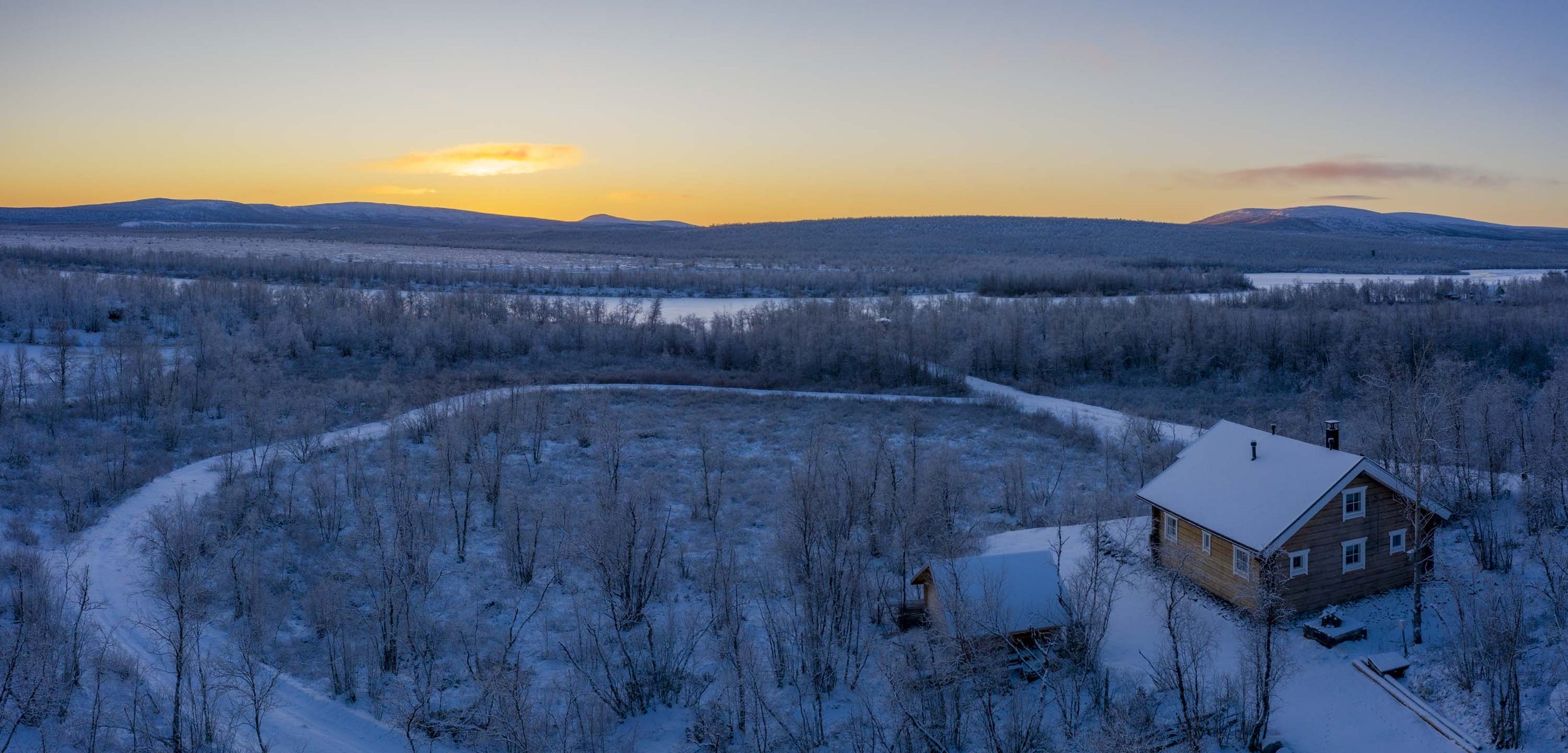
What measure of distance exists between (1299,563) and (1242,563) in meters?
1.13

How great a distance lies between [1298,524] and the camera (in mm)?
18234

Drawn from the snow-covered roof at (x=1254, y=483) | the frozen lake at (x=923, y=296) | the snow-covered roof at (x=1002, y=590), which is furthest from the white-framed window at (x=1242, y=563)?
the frozen lake at (x=923, y=296)

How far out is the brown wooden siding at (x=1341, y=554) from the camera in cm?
1886

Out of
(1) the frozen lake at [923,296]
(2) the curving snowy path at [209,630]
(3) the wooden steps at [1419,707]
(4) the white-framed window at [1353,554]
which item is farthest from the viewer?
(1) the frozen lake at [923,296]

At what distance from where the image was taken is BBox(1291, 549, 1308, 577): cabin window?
1864 cm

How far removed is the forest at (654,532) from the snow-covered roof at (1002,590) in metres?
0.60

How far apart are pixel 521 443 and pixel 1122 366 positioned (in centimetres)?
3777

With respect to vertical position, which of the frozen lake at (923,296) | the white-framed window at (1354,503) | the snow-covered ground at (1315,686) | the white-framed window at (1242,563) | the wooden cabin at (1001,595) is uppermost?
the frozen lake at (923,296)

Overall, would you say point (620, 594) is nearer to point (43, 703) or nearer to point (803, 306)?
point (43, 703)

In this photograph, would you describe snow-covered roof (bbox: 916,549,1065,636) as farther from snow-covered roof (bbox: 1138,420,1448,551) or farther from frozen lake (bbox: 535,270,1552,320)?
frozen lake (bbox: 535,270,1552,320)

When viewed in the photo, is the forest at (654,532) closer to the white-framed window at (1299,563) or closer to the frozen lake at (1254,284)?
the white-framed window at (1299,563)

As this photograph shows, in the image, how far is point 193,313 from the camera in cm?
5553

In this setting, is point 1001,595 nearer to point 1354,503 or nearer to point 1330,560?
point 1330,560

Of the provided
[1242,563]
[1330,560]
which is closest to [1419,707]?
[1330,560]
